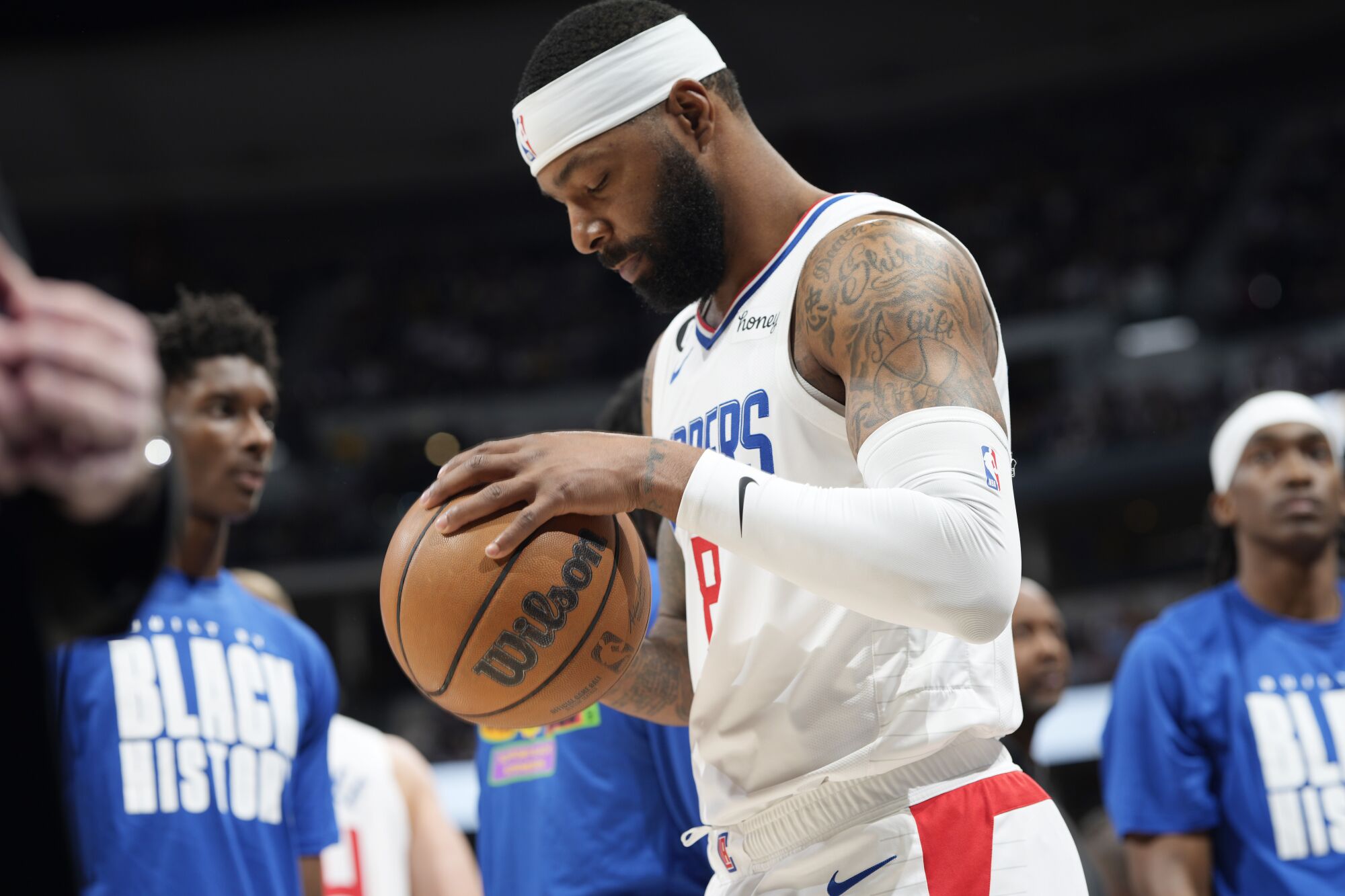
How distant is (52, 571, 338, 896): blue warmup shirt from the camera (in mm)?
3363

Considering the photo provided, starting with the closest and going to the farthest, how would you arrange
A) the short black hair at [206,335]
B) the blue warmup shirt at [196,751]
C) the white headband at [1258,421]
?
1. the blue warmup shirt at [196,751]
2. the short black hair at [206,335]
3. the white headband at [1258,421]

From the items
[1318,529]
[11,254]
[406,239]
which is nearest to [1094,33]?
[406,239]

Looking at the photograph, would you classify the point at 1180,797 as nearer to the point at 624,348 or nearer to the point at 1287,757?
the point at 1287,757

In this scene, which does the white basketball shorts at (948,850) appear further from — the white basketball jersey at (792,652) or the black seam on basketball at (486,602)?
the black seam on basketball at (486,602)

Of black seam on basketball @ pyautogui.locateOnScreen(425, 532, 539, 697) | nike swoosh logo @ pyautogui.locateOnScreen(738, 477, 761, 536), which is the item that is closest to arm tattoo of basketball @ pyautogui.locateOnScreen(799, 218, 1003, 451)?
nike swoosh logo @ pyautogui.locateOnScreen(738, 477, 761, 536)

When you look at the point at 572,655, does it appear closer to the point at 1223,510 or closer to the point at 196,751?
the point at 196,751

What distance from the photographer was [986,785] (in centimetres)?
234

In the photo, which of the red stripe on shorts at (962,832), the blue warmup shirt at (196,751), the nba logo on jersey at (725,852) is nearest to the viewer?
the red stripe on shorts at (962,832)

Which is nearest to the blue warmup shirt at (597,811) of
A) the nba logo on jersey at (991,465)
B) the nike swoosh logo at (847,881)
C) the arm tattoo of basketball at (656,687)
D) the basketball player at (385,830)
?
the arm tattoo of basketball at (656,687)

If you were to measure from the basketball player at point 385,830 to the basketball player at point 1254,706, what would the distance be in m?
2.35

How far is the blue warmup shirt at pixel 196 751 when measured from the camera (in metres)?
3.36

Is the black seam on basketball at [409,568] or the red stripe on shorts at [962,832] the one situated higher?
the black seam on basketball at [409,568]

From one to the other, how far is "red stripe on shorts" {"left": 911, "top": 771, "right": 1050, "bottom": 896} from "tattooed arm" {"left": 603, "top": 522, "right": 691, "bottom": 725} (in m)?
0.67

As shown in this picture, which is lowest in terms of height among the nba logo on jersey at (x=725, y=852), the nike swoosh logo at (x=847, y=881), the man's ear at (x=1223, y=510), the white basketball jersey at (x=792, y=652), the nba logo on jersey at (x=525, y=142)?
the nike swoosh logo at (x=847, y=881)
